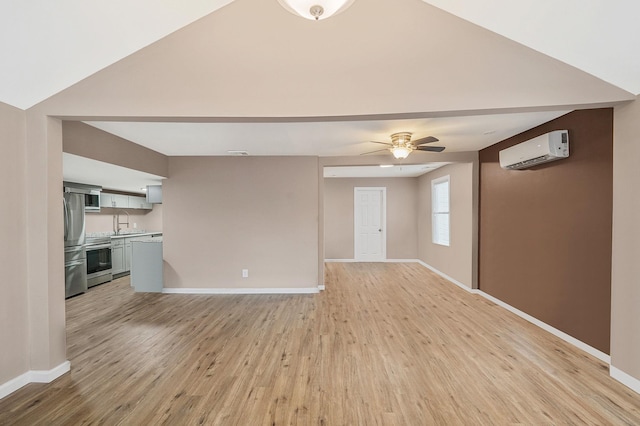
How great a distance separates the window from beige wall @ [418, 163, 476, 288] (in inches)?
5.6

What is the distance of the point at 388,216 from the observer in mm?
7629

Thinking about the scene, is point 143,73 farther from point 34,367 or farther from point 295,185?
point 295,185

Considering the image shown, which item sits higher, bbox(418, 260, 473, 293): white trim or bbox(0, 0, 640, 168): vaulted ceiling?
bbox(0, 0, 640, 168): vaulted ceiling

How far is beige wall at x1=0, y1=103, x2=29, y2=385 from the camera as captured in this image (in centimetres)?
205

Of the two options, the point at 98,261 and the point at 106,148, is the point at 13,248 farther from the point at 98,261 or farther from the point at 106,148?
the point at 98,261

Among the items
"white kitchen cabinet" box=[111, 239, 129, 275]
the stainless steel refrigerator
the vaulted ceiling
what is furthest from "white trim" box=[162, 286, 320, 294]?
the vaulted ceiling

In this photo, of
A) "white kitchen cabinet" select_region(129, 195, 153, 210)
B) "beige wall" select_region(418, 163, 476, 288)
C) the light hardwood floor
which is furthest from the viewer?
"white kitchen cabinet" select_region(129, 195, 153, 210)

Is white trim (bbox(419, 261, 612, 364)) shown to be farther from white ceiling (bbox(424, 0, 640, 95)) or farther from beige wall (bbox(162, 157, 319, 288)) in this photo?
beige wall (bbox(162, 157, 319, 288))

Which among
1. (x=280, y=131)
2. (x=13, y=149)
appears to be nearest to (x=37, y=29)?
(x=13, y=149)

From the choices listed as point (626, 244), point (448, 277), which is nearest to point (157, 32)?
point (626, 244)

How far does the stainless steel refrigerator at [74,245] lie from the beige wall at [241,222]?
1.46m

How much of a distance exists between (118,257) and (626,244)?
7.61m

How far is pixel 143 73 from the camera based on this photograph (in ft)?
7.08

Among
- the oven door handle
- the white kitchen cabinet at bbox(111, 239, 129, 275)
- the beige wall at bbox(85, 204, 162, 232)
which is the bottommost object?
the white kitchen cabinet at bbox(111, 239, 129, 275)
